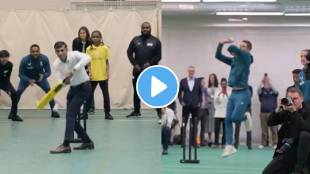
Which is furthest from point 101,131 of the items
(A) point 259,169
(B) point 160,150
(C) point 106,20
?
(C) point 106,20

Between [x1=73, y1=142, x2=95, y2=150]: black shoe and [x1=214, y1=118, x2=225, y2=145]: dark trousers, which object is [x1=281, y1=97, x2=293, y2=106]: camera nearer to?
[x1=73, y1=142, x2=95, y2=150]: black shoe

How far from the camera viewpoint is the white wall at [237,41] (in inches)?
466

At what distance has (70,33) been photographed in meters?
9.12

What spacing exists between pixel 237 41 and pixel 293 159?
750 centimetres

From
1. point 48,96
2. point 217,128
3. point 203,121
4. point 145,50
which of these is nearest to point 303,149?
point 48,96

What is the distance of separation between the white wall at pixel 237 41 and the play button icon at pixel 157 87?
7865 mm

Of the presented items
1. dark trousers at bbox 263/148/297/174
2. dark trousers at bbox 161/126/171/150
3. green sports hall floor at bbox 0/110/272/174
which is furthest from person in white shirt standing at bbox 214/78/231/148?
dark trousers at bbox 263/148/297/174

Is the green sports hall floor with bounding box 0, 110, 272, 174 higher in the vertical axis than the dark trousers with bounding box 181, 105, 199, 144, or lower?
lower

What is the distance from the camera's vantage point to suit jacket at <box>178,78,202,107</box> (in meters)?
5.81

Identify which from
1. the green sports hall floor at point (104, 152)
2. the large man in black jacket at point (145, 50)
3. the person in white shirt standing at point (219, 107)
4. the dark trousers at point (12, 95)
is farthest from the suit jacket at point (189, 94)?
the person in white shirt standing at point (219, 107)

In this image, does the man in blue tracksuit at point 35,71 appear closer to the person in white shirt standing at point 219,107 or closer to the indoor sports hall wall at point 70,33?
the indoor sports hall wall at point 70,33

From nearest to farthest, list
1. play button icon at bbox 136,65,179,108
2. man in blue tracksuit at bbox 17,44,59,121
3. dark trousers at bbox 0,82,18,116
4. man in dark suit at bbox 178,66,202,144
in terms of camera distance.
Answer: play button icon at bbox 136,65,179,108 < man in dark suit at bbox 178,66,202,144 < dark trousers at bbox 0,82,18,116 < man in blue tracksuit at bbox 17,44,59,121

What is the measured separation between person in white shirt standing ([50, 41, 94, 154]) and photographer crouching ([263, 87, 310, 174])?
175cm

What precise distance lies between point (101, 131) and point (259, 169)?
2.43 m
